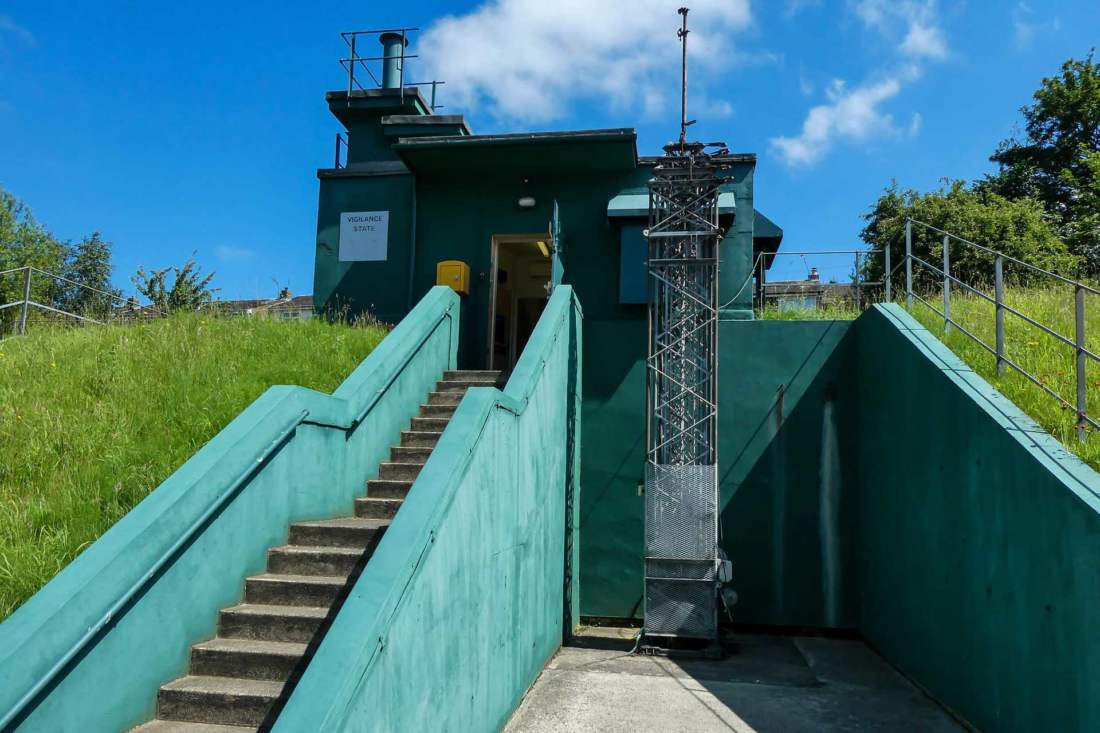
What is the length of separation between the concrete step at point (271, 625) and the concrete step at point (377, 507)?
55.7 inches

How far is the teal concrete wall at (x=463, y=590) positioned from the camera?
3.15 m

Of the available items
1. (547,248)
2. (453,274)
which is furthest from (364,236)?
(547,248)

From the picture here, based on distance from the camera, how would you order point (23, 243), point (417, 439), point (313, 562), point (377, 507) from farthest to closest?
point (23, 243), point (417, 439), point (377, 507), point (313, 562)

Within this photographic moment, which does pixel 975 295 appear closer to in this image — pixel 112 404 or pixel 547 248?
pixel 547 248

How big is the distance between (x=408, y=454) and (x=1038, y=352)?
5.81m

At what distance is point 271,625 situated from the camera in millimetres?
4391

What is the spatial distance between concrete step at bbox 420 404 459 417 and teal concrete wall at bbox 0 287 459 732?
46.8 inches

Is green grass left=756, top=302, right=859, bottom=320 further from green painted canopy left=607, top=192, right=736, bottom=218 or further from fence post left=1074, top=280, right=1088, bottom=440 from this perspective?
fence post left=1074, top=280, right=1088, bottom=440

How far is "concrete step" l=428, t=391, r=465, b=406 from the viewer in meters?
8.10

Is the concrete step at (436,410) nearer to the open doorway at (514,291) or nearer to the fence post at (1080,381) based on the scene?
the open doorway at (514,291)

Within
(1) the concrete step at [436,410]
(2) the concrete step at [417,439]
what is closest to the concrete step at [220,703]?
(2) the concrete step at [417,439]

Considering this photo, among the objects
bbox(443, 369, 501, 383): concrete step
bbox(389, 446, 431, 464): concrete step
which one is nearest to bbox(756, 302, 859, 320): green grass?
bbox(443, 369, 501, 383): concrete step

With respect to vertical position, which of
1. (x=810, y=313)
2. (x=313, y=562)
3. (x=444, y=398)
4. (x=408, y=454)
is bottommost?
(x=313, y=562)

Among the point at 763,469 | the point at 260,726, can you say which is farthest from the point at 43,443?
the point at 763,469
